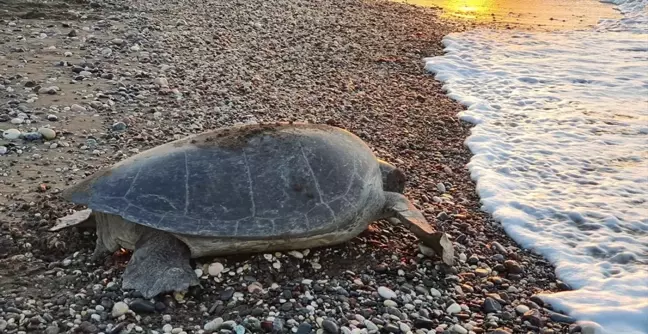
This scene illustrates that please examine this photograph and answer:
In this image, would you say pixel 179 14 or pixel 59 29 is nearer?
pixel 59 29

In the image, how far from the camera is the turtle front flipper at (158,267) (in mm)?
3582

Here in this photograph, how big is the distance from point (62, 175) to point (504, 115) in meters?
5.77

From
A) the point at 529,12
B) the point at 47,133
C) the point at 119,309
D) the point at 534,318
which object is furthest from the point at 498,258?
the point at 529,12

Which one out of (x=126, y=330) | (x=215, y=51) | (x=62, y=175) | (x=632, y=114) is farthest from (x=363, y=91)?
(x=126, y=330)

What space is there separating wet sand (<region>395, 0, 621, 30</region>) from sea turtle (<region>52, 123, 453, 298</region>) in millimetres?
10488

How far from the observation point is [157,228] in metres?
3.69

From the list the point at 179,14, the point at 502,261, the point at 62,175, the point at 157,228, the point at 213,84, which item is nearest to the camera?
the point at 157,228

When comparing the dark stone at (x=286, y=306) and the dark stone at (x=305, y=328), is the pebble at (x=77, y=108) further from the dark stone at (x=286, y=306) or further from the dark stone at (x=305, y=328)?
the dark stone at (x=305, y=328)

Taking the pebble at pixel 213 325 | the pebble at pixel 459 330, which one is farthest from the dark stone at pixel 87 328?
the pebble at pixel 459 330

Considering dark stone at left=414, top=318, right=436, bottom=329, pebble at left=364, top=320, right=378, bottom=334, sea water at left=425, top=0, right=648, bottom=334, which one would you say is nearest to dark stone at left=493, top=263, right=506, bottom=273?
sea water at left=425, top=0, right=648, bottom=334

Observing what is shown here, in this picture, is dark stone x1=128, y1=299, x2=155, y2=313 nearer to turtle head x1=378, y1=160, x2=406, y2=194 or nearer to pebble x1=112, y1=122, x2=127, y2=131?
turtle head x1=378, y1=160, x2=406, y2=194

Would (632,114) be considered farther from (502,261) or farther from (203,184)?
(203,184)

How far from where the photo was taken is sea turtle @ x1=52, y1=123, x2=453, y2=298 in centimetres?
373

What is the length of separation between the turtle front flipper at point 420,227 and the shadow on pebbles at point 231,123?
134 mm
